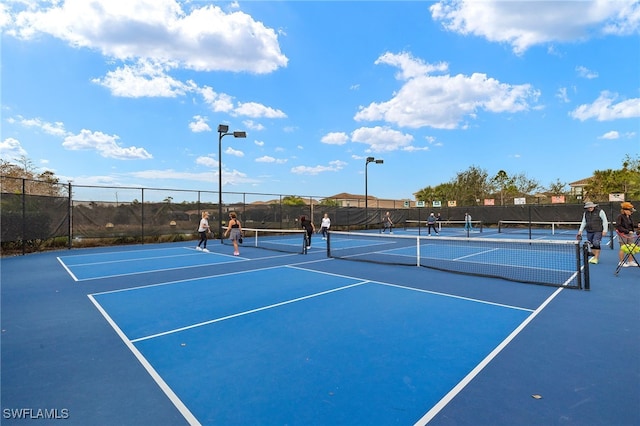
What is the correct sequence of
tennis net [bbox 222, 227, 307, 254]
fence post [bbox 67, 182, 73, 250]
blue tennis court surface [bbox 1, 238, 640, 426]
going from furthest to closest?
1. fence post [bbox 67, 182, 73, 250]
2. tennis net [bbox 222, 227, 307, 254]
3. blue tennis court surface [bbox 1, 238, 640, 426]

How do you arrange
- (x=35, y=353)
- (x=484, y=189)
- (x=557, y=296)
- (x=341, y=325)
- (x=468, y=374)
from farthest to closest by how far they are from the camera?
1. (x=484, y=189)
2. (x=557, y=296)
3. (x=341, y=325)
4. (x=35, y=353)
5. (x=468, y=374)

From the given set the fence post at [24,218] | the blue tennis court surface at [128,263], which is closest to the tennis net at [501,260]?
the blue tennis court surface at [128,263]

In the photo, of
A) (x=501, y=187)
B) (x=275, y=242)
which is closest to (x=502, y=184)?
(x=501, y=187)

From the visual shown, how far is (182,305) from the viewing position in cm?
588

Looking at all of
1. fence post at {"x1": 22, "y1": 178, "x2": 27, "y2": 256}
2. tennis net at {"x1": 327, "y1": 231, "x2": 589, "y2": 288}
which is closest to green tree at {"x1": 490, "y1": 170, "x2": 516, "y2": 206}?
tennis net at {"x1": 327, "y1": 231, "x2": 589, "y2": 288}

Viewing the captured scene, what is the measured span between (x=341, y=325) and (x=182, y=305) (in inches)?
113

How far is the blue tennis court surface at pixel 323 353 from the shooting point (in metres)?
2.80

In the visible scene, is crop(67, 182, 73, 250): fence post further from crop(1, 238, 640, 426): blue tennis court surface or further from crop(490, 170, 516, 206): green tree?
crop(490, 170, 516, 206): green tree

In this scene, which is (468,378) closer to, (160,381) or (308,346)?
(308,346)

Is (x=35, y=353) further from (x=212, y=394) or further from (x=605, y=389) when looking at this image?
(x=605, y=389)

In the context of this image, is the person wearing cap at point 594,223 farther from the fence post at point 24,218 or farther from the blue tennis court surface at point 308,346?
the fence post at point 24,218

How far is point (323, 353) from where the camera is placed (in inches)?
151

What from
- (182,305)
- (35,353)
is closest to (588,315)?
(182,305)

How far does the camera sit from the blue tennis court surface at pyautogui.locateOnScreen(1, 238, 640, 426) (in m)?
2.80
